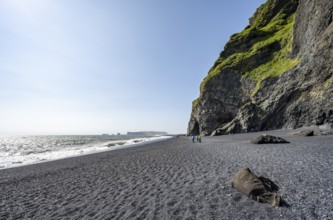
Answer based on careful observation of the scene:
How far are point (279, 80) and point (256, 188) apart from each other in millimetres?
44805

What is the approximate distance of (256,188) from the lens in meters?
7.20

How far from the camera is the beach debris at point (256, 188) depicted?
264 inches

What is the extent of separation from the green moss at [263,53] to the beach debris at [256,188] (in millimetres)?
44173

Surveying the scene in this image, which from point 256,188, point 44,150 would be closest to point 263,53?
point 256,188

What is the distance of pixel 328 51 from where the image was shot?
33.3m

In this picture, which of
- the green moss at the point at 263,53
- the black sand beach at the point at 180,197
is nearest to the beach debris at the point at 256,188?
the black sand beach at the point at 180,197

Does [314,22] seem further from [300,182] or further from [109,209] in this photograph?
[109,209]

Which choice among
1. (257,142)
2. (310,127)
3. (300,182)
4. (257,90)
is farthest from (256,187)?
(257,90)

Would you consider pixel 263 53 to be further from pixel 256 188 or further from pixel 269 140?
pixel 256 188

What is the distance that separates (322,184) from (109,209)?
8.81m

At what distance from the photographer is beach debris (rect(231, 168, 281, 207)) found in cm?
670

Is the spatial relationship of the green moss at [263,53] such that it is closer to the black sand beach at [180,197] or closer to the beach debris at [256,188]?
the black sand beach at [180,197]

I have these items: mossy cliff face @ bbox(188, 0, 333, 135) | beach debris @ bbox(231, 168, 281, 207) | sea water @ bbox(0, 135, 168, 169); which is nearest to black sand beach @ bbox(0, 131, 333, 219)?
beach debris @ bbox(231, 168, 281, 207)

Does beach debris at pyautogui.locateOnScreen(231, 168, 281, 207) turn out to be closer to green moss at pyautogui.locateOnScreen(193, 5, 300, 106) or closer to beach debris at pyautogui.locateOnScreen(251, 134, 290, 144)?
beach debris at pyautogui.locateOnScreen(251, 134, 290, 144)
